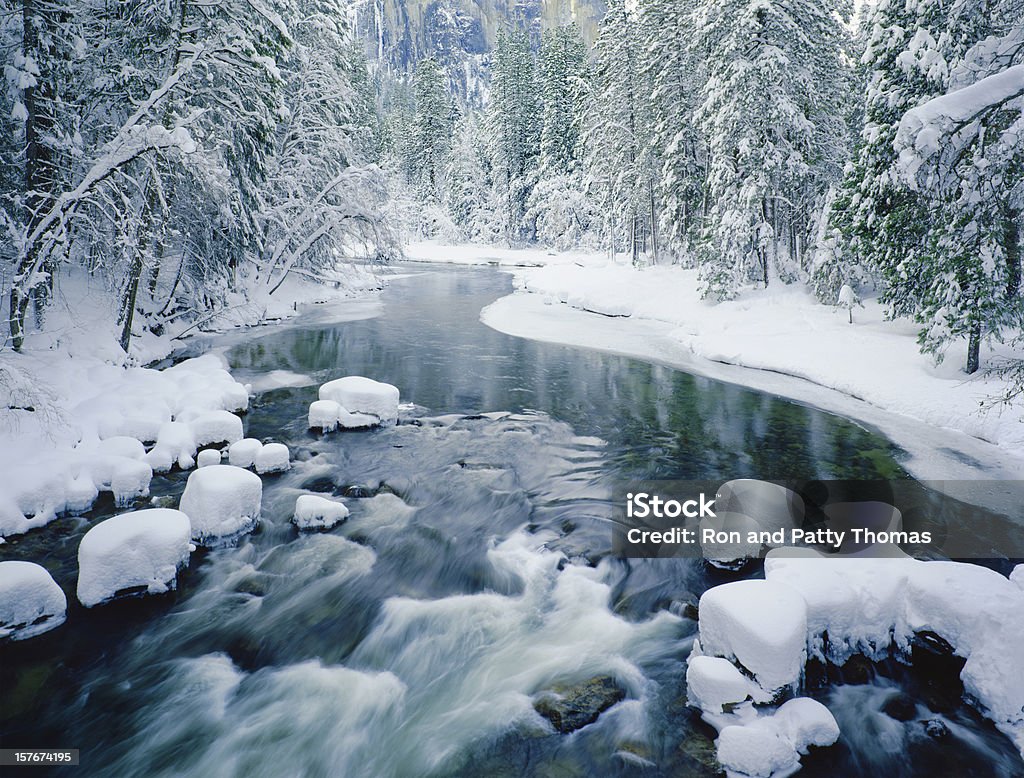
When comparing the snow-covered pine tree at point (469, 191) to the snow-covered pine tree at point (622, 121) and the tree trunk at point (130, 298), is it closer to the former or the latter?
the snow-covered pine tree at point (622, 121)

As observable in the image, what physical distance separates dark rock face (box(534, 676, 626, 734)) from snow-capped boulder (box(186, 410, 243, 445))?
292 inches

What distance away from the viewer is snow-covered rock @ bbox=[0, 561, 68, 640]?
529 cm

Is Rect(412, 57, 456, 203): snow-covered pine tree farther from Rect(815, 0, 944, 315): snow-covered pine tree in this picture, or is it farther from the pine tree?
the pine tree

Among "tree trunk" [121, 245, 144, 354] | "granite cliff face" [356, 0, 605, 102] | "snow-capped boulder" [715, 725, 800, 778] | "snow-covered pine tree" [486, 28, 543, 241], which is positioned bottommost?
"snow-capped boulder" [715, 725, 800, 778]

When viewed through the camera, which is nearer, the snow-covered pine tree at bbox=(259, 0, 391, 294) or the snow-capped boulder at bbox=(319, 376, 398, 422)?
the snow-capped boulder at bbox=(319, 376, 398, 422)

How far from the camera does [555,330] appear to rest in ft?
72.6

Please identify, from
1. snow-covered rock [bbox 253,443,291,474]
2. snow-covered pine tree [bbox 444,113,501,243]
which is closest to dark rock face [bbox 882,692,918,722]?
snow-covered rock [bbox 253,443,291,474]

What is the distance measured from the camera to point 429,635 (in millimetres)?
5988

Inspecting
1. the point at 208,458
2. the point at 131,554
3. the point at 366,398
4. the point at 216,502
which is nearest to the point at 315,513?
the point at 216,502

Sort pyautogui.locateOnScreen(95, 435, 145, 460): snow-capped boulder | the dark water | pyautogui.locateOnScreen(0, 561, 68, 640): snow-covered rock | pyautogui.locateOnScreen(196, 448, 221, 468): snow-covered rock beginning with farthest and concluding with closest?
pyautogui.locateOnScreen(196, 448, 221, 468): snow-covered rock < pyautogui.locateOnScreen(95, 435, 145, 460): snow-capped boulder < pyautogui.locateOnScreen(0, 561, 68, 640): snow-covered rock < the dark water

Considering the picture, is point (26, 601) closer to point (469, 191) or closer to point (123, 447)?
point (123, 447)

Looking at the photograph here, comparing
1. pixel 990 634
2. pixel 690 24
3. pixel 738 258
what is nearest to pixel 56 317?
pixel 990 634

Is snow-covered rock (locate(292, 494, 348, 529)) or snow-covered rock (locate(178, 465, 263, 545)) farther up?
snow-covered rock (locate(178, 465, 263, 545))

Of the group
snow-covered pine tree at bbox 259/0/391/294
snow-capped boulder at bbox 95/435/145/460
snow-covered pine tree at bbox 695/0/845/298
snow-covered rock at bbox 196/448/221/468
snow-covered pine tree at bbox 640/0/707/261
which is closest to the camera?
snow-capped boulder at bbox 95/435/145/460
